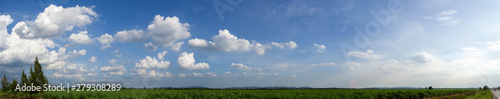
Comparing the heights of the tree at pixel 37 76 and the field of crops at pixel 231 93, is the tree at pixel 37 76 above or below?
above

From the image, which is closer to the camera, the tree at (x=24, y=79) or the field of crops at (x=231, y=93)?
the field of crops at (x=231, y=93)

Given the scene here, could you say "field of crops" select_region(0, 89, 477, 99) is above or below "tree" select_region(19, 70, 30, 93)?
below

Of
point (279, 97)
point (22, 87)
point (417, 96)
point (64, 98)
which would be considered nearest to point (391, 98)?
point (417, 96)

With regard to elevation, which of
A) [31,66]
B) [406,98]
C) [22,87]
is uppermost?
[31,66]

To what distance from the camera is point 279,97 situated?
24.4m

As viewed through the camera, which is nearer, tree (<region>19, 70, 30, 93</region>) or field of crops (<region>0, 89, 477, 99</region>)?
field of crops (<region>0, 89, 477, 99</region>)

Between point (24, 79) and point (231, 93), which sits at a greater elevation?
point (24, 79)

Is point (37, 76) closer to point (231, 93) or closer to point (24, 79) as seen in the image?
point (24, 79)

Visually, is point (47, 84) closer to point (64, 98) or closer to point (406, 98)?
point (64, 98)

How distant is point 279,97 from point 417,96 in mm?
30175

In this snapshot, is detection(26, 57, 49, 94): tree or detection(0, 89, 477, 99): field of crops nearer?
detection(0, 89, 477, 99): field of crops

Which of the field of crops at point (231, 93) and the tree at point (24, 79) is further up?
the tree at point (24, 79)

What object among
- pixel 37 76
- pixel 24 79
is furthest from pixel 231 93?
pixel 24 79

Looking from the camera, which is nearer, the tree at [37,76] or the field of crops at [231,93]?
the field of crops at [231,93]
